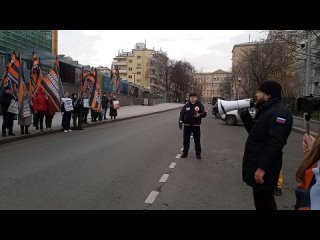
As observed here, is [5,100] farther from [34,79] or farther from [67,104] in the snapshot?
[67,104]

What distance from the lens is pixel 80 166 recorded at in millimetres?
8289

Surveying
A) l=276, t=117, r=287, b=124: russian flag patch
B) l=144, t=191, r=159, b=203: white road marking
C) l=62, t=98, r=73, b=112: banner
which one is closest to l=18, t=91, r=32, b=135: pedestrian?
l=62, t=98, r=73, b=112: banner

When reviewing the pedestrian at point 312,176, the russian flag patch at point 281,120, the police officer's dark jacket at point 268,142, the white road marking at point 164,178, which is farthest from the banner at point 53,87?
the pedestrian at point 312,176

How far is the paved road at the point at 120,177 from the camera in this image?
546cm

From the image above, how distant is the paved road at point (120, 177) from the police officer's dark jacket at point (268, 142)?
1.58 m

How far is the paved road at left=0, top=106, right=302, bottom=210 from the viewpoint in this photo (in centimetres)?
546

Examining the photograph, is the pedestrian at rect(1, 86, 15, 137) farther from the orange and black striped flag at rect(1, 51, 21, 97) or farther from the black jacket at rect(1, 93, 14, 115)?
the orange and black striped flag at rect(1, 51, 21, 97)

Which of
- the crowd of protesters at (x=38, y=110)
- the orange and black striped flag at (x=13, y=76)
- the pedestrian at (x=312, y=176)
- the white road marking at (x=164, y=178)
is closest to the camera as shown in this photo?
the pedestrian at (x=312, y=176)

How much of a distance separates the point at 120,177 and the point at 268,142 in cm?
409

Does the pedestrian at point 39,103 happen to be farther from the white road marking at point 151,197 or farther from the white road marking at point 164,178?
the white road marking at point 151,197

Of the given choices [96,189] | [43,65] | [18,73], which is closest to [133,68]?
[43,65]

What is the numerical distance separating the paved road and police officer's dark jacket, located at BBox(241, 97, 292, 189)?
158 cm
